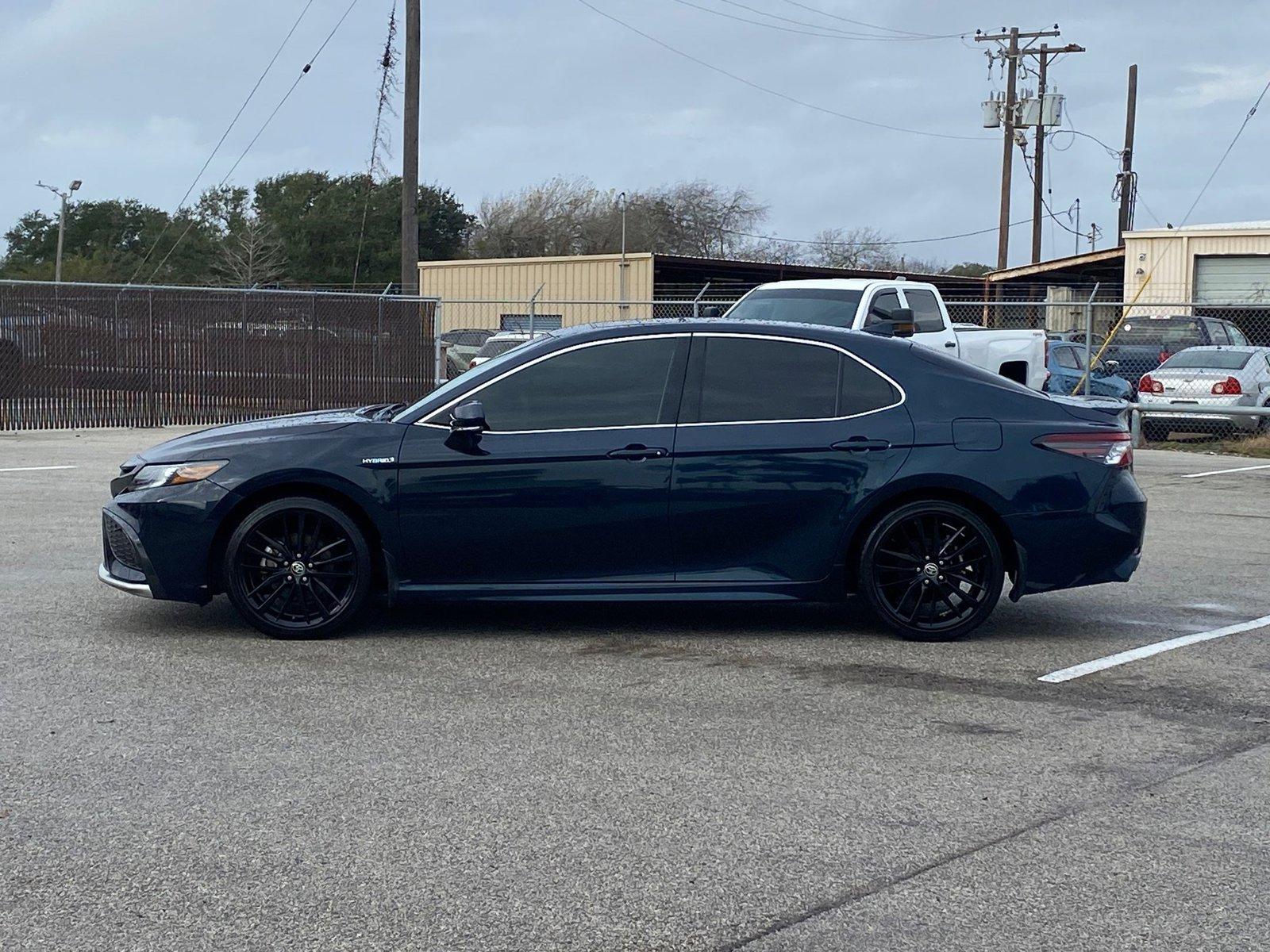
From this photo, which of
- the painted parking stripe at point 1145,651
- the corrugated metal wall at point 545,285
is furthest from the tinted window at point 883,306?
the corrugated metal wall at point 545,285

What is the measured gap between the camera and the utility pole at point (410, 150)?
1038 inches

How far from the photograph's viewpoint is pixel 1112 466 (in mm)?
7500

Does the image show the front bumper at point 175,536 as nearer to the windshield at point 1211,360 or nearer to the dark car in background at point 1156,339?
the windshield at point 1211,360

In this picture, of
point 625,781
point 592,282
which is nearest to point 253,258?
point 592,282

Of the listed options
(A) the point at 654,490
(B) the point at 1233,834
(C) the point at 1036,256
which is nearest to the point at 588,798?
(B) the point at 1233,834

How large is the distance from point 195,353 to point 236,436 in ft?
49.5

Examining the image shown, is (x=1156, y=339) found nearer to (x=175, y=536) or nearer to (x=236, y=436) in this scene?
(x=236, y=436)

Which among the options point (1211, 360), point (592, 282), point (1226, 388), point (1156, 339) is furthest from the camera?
point (592, 282)

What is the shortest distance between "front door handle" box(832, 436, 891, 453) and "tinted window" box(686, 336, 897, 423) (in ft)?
0.54

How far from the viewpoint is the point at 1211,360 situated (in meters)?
21.5

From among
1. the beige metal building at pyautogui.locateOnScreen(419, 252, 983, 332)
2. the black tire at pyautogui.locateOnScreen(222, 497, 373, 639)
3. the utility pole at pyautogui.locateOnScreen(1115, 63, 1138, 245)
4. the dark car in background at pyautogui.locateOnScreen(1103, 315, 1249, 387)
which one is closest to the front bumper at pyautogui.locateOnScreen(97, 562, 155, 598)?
the black tire at pyautogui.locateOnScreen(222, 497, 373, 639)

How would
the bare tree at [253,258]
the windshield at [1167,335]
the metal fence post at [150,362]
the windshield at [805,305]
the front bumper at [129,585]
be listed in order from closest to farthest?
the front bumper at [129,585], the windshield at [805,305], the metal fence post at [150,362], the windshield at [1167,335], the bare tree at [253,258]

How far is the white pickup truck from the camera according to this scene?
15.5 metres

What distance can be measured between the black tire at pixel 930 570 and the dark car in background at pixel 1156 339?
18737 millimetres
